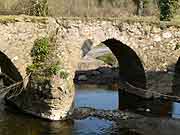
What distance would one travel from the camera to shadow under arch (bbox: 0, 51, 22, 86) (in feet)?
69.5

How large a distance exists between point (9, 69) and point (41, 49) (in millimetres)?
2578

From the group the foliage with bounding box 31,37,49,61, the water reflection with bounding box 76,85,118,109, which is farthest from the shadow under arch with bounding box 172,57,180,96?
the foliage with bounding box 31,37,49,61

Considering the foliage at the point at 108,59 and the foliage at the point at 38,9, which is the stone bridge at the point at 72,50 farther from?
the foliage at the point at 108,59

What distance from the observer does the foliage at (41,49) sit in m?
21.2

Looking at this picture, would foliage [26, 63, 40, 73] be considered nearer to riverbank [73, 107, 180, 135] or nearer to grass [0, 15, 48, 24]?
grass [0, 15, 48, 24]

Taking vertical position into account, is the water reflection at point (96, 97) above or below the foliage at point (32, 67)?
below

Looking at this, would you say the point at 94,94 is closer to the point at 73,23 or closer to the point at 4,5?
Result: the point at 73,23

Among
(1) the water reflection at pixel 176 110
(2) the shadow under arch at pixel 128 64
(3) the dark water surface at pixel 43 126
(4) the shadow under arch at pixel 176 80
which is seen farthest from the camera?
(4) the shadow under arch at pixel 176 80

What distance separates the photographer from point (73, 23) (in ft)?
72.2

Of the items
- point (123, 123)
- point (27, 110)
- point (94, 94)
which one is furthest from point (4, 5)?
point (123, 123)

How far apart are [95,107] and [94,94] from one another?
10.9ft

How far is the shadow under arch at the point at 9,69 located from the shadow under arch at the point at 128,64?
5.84m

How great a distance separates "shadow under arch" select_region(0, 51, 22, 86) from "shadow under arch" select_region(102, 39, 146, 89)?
19.1 ft

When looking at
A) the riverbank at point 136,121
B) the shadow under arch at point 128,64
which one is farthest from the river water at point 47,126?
the shadow under arch at point 128,64
